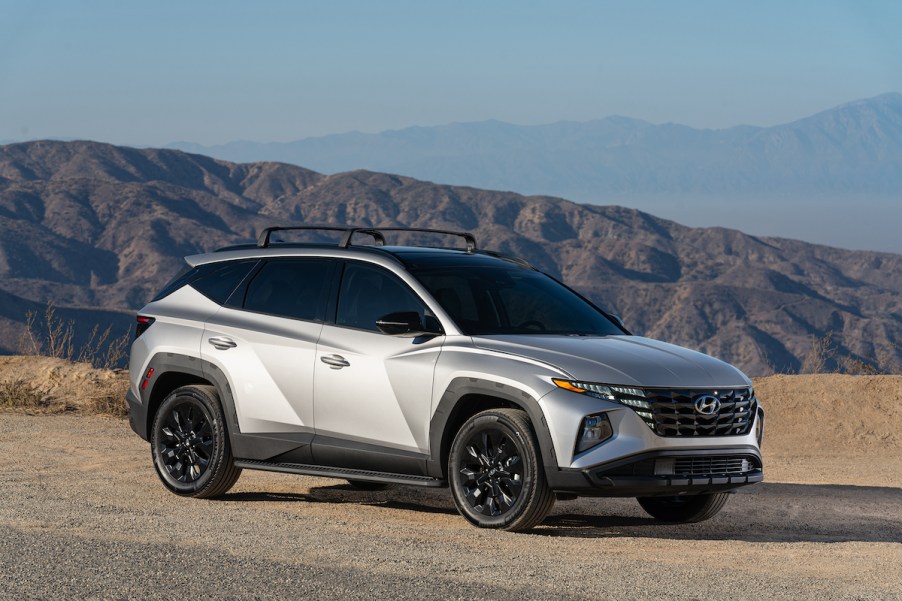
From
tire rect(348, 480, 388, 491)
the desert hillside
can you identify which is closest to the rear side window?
tire rect(348, 480, 388, 491)

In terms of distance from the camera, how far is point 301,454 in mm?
9164

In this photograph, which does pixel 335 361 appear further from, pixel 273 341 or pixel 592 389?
pixel 592 389

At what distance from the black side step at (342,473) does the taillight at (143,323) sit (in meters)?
1.49

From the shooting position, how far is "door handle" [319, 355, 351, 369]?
890 centimetres

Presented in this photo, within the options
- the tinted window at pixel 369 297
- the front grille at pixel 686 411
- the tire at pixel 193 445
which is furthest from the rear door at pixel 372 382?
the front grille at pixel 686 411

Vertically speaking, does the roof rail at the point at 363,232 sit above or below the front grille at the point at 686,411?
above

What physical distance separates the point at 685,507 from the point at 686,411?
148 cm

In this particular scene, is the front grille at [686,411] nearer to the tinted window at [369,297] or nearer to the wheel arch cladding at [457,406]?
the wheel arch cladding at [457,406]

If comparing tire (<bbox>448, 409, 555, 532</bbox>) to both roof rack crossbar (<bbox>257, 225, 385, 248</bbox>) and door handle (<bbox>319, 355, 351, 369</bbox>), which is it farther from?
roof rack crossbar (<bbox>257, 225, 385, 248</bbox>)

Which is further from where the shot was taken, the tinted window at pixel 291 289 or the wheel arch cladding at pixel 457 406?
the tinted window at pixel 291 289

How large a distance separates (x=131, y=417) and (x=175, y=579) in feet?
12.8

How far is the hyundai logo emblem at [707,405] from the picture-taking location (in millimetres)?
8141

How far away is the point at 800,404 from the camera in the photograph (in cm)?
1689

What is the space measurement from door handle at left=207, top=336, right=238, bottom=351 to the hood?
1.99 metres
